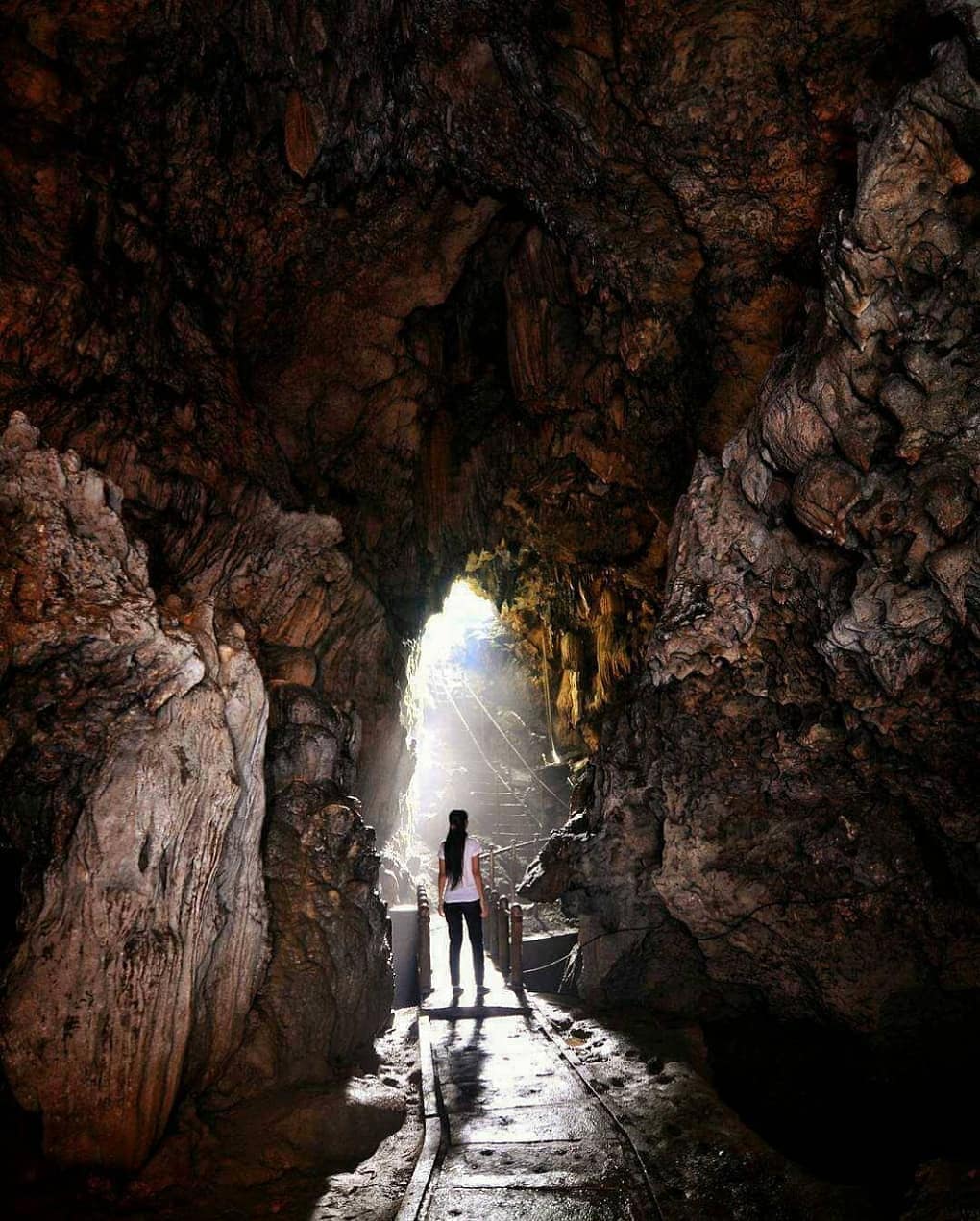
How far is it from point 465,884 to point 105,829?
137 inches

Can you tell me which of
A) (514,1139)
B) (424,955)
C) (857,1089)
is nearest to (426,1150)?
(514,1139)

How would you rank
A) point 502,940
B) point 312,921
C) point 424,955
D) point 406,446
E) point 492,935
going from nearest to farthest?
point 312,921, point 424,955, point 502,940, point 406,446, point 492,935

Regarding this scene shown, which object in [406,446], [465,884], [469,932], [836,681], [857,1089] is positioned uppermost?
[406,446]

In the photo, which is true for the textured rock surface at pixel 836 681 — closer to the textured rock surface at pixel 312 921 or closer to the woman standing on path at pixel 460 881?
the woman standing on path at pixel 460 881

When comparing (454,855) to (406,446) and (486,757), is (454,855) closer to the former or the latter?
(406,446)

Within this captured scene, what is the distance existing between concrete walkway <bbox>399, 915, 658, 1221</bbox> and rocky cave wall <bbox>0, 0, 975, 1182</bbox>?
39.6 inches

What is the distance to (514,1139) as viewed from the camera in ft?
13.0

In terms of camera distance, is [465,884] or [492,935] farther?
[492,935]

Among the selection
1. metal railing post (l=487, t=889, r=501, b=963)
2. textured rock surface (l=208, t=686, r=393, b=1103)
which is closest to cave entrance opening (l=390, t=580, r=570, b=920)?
metal railing post (l=487, t=889, r=501, b=963)

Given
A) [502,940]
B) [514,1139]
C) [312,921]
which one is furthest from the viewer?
[502,940]

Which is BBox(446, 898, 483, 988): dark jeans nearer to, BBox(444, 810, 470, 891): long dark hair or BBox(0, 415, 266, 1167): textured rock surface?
BBox(444, 810, 470, 891): long dark hair

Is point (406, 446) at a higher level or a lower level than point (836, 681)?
higher

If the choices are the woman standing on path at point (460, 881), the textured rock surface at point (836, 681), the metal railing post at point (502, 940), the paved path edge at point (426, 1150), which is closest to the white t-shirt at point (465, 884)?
the woman standing on path at point (460, 881)

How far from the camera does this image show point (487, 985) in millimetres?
7680
